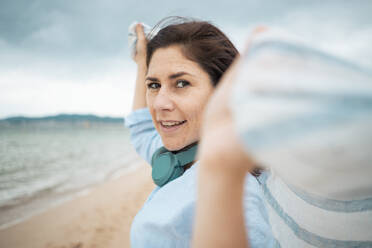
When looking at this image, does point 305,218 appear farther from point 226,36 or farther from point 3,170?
point 3,170

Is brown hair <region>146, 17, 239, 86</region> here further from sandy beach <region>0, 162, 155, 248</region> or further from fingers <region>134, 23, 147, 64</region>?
sandy beach <region>0, 162, 155, 248</region>

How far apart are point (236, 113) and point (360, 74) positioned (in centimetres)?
25

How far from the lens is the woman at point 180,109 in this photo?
3.33 feet

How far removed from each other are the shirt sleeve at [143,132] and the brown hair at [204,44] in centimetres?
82

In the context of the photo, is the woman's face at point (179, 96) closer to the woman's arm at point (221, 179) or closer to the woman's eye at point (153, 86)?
the woman's eye at point (153, 86)

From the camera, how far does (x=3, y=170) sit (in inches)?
340

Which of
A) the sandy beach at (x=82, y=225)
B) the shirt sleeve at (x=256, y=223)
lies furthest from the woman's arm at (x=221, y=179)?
the sandy beach at (x=82, y=225)

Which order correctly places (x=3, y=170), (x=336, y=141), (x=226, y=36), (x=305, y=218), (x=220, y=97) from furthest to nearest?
(x=3, y=170), (x=226, y=36), (x=305, y=218), (x=220, y=97), (x=336, y=141)

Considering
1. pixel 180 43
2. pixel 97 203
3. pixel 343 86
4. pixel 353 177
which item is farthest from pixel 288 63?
pixel 97 203

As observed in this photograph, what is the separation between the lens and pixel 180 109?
4.59 feet

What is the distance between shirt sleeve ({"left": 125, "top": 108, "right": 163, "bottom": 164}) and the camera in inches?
87.6

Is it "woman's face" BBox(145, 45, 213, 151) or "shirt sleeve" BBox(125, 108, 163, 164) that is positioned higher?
"woman's face" BBox(145, 45, 213, 151)

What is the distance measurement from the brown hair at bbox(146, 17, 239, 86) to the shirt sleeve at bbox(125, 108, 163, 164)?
82 centimetres

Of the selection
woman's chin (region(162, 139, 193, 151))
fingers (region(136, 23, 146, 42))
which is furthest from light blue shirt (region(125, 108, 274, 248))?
fingers (region(136, 23, 146, 42))
